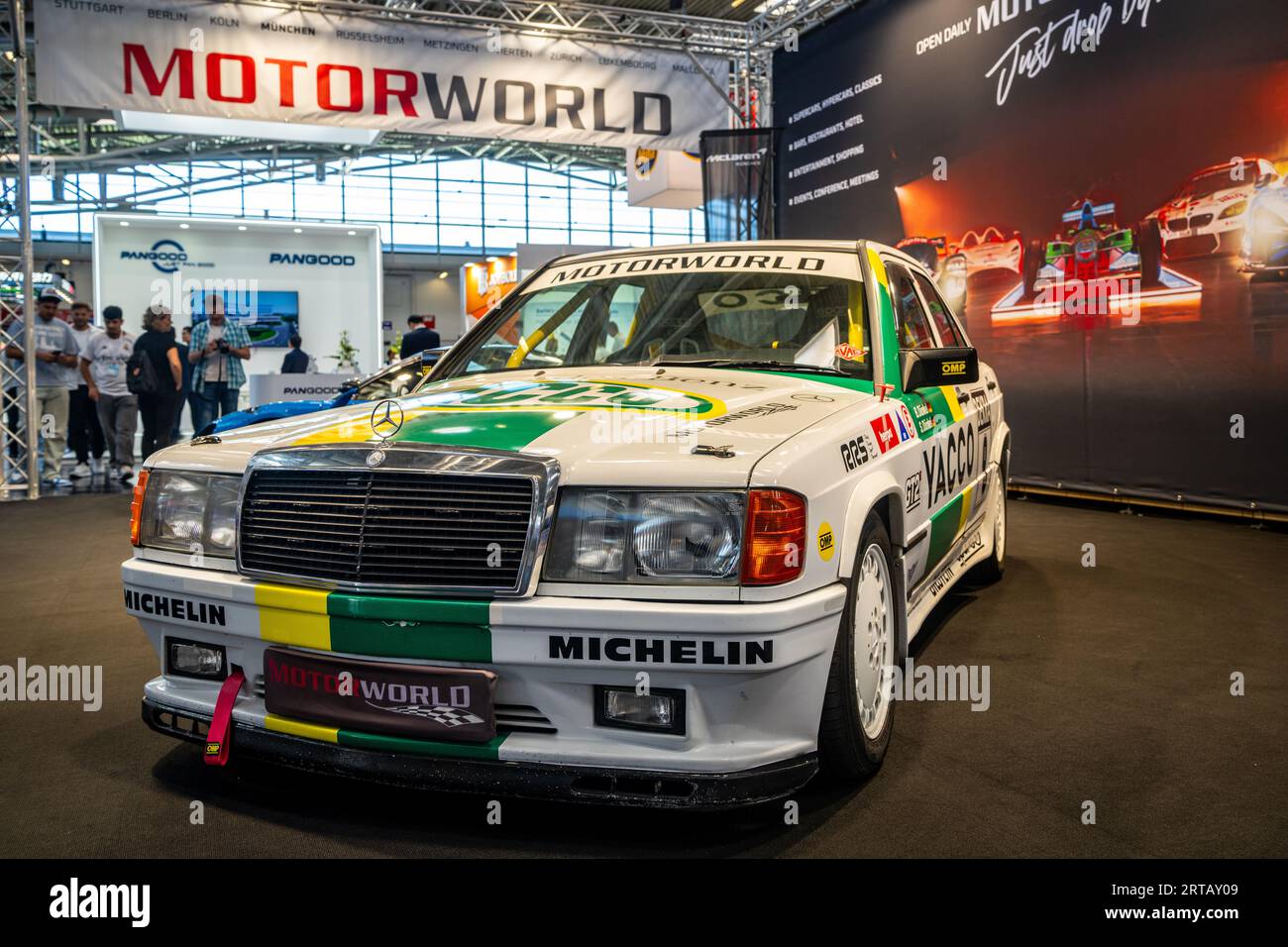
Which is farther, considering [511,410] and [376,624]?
[511,410]

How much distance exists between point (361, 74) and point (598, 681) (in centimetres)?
919

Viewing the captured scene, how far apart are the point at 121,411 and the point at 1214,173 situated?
1000 centimetres

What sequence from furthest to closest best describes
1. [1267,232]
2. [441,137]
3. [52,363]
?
[441,137], [52,363], [1267,232]

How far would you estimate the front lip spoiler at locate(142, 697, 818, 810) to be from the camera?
2.11 meters

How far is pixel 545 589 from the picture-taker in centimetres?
212

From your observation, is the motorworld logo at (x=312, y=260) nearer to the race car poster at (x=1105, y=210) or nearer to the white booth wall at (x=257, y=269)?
the white booth wall at (x=257, y=269)

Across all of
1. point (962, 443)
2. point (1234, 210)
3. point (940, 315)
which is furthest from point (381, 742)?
point (1234, 210)

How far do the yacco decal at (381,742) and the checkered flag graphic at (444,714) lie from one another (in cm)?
5

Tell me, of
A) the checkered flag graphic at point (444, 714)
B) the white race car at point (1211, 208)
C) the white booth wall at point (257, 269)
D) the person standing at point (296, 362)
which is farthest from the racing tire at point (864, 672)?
the white booth wall at point (257, 269)

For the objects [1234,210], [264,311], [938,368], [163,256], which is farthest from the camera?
[264,311]

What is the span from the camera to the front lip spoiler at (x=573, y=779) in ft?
6.91

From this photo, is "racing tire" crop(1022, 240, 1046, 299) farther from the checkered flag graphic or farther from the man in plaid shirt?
the man in plaid shirt

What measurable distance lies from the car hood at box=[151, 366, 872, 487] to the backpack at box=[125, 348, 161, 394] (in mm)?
8301

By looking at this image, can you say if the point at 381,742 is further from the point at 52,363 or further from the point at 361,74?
the point at 52,363
